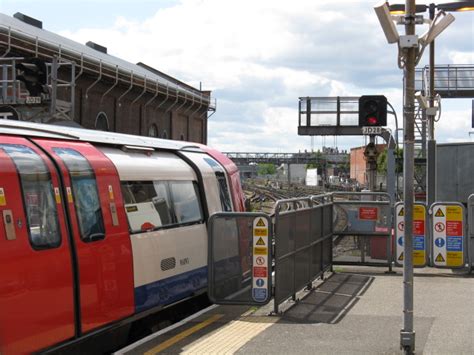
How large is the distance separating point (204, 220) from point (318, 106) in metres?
23.6

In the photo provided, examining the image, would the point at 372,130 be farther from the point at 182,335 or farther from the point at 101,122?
the point at 101,122

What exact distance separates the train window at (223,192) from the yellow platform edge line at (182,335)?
116 inches

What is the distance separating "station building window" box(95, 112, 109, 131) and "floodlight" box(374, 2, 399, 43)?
37.8m

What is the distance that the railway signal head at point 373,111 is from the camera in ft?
43.6

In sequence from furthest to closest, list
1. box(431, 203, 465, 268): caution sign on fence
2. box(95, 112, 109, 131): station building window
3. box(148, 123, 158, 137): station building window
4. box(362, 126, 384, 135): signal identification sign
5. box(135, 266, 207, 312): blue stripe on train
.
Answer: box(148, 123, 158, 137): station building window, box(95, 112, 109, 131): station building window, box(362, 126, 384, 135): signal identification sign, box(431, 203, 465, 268): caution sign on fence, box(135, 266, 207, 312): blue stripe on train

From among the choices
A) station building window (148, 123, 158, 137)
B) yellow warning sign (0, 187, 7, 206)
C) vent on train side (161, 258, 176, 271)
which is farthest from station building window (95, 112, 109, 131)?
yellow warning sign (0, 187, 7, 206)

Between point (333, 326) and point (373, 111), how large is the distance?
6630 mm

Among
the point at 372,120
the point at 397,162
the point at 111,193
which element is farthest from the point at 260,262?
the point at 397,162

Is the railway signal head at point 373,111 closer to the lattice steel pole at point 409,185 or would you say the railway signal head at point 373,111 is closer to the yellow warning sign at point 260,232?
the yellow warning sign at point 260,232

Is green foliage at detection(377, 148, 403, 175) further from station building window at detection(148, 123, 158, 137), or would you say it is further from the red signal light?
station building window at detection(148, 123, 158, 137)

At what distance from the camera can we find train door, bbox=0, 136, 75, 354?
17.7ft

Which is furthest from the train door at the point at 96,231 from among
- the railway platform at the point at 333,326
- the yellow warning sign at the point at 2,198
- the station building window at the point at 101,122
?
the station building window at the point at 101,122

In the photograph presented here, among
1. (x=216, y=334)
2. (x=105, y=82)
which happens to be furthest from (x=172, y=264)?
(x=105, y=82)

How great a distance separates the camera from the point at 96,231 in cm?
679
